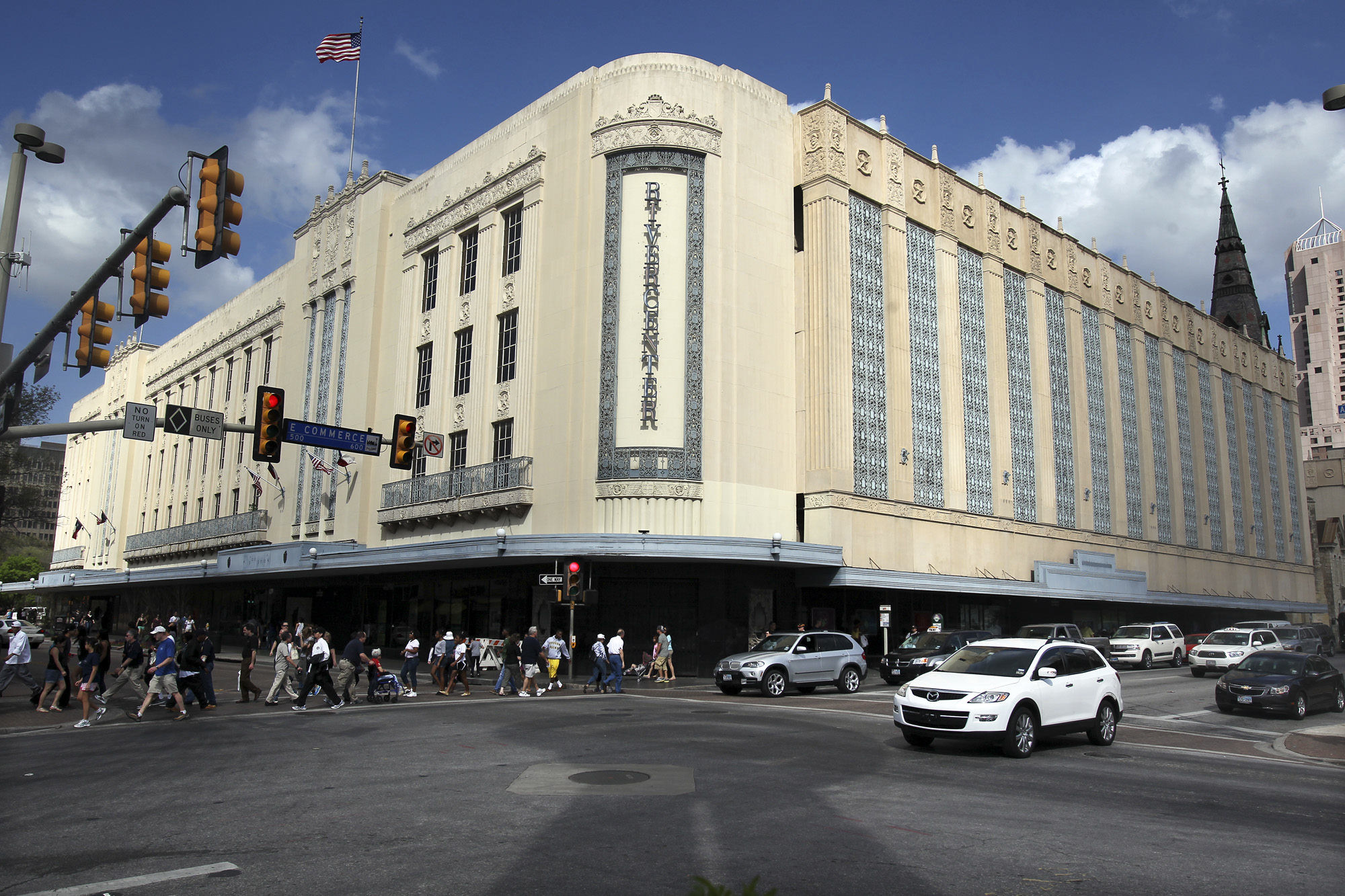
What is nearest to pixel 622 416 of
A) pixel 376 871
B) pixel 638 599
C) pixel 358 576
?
pixel 638 599

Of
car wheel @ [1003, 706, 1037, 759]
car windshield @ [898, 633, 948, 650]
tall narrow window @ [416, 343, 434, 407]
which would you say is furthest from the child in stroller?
tall narrow window @ [416, 343, 434, 407]

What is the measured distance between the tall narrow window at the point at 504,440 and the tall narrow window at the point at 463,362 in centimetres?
277

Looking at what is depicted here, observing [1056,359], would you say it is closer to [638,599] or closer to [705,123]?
[705,123]

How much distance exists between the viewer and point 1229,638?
32031 mm

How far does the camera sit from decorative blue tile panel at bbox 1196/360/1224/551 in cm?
5762

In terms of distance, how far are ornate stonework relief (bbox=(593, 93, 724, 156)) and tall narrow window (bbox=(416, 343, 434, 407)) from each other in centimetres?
1193

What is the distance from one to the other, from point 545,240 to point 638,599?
44.6ft

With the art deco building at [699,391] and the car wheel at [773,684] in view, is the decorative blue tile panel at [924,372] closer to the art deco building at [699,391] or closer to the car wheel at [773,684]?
the art deco building at [699,391]

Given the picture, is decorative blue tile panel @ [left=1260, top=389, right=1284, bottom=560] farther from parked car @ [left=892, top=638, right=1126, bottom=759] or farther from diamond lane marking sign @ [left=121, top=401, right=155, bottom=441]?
diamond lane marking sign @ [left=121, top=401, right=155, bottom=441]

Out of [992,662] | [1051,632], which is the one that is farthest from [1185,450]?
[992,662]

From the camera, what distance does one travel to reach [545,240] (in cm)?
3522

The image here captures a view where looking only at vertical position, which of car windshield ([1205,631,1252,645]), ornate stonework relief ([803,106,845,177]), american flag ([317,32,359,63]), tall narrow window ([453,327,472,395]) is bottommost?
car windshield ([1205,631,1252,645])

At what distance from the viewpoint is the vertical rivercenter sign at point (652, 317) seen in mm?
31409

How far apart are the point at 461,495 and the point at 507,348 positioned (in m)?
5.82
